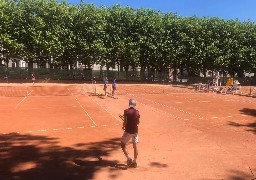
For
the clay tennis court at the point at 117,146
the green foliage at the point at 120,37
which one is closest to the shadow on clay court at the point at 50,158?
the clay tennis court at the point at 117,146

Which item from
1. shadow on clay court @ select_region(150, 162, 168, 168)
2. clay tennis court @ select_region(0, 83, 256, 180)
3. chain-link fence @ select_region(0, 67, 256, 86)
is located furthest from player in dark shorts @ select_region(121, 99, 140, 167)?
chain-link fence @ select_region(0, 67, 256, 86)

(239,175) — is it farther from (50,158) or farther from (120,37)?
(120,37)

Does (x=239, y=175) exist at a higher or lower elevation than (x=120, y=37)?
lower

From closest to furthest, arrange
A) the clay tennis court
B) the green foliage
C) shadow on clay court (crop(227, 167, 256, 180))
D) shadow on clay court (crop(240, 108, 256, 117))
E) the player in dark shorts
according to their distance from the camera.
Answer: shadow on clay court (crop(227, 167, 256, 180)), the clay tennis court, the player in dark shorts, shadow on clay court (crop(240, 108, 256, 117)), the green foliage

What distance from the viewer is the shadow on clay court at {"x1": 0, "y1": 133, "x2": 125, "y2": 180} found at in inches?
317

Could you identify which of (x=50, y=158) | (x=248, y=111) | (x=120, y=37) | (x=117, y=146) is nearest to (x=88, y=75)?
(x=120, y=37)

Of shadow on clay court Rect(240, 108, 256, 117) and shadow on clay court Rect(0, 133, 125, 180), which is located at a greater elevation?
shadow on clay court Rect(240, 108, 256, 117)

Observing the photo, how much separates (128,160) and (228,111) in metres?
14.1

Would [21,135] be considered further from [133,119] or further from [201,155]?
[201,155]

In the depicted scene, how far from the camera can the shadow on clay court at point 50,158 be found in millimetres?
8055

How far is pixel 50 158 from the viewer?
30.8 ft

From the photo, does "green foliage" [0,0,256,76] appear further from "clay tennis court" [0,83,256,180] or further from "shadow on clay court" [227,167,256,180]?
"shadow on clay court" [227,167,256,180]

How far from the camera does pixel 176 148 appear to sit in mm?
10922

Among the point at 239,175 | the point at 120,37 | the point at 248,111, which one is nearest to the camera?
the point at 239,175
